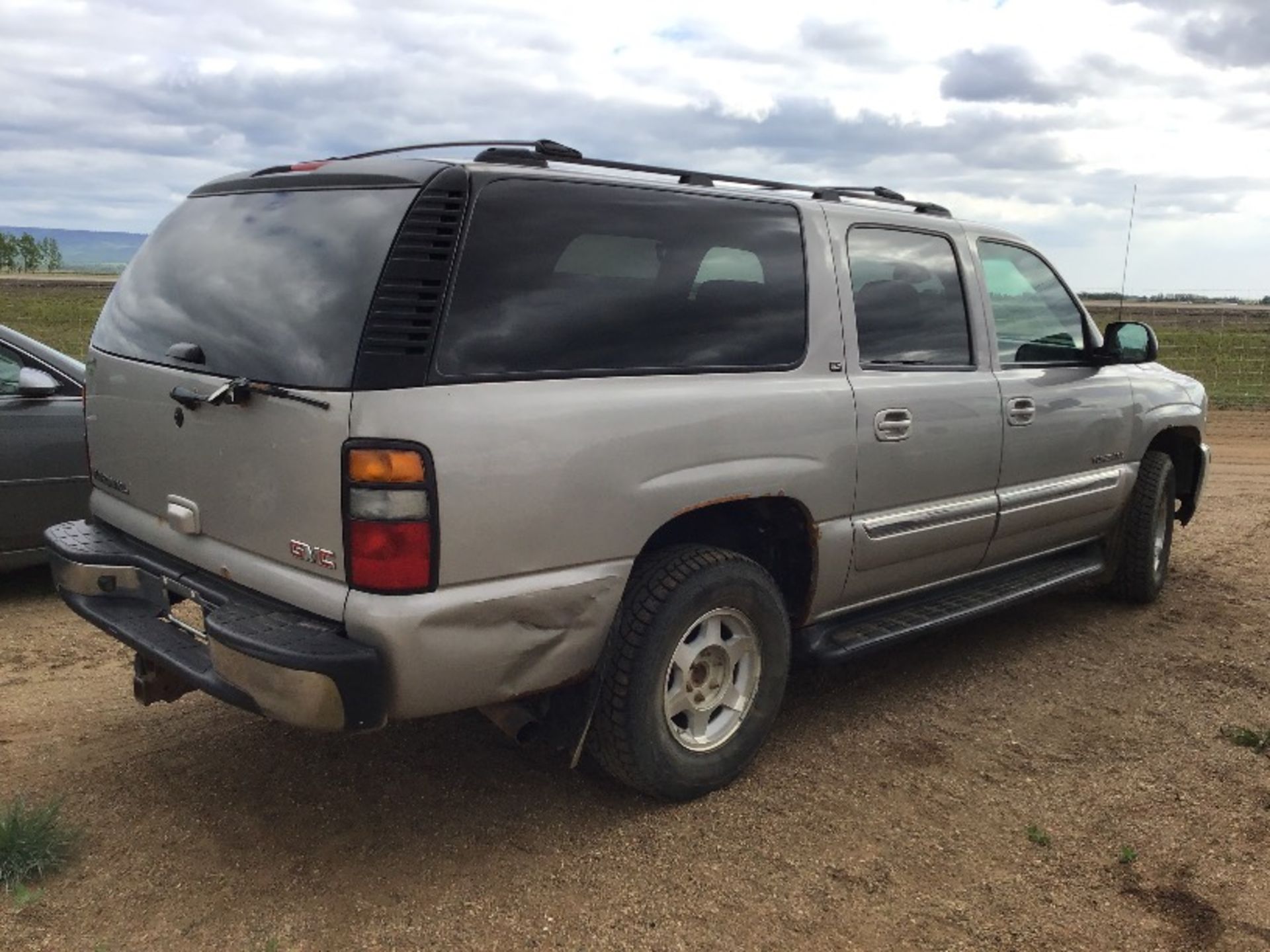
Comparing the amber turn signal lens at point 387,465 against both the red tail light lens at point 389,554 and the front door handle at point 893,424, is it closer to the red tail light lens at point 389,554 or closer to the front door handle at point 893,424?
the red tail light lens at point 389,554

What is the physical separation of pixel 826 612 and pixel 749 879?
1152 millimetres

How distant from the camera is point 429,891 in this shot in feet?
9.95

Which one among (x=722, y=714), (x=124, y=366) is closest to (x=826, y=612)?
(x=722, y=714)

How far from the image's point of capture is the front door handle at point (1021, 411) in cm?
449

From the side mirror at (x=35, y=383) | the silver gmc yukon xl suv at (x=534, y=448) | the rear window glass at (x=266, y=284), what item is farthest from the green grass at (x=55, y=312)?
the silver gmc yukon xl suv at (x=534, y=448)

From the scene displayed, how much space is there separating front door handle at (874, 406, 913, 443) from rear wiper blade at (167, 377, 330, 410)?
196 cm

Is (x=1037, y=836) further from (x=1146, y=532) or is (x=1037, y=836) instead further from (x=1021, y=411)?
(x=1146, y=532)

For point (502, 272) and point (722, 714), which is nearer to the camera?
point (502, 272)

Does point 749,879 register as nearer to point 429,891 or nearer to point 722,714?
point 722,714

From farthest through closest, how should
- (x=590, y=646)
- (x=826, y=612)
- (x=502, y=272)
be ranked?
(x=826, y=612) → (x=590, y=646) → (x=502, y=272)

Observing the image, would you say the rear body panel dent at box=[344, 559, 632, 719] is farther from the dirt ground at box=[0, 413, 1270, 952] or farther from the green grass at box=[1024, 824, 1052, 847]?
the green grass at box=[1024, 824, 1052, 847]

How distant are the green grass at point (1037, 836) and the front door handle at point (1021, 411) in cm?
168

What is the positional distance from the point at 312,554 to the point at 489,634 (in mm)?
488

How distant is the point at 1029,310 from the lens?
4.91 meters
